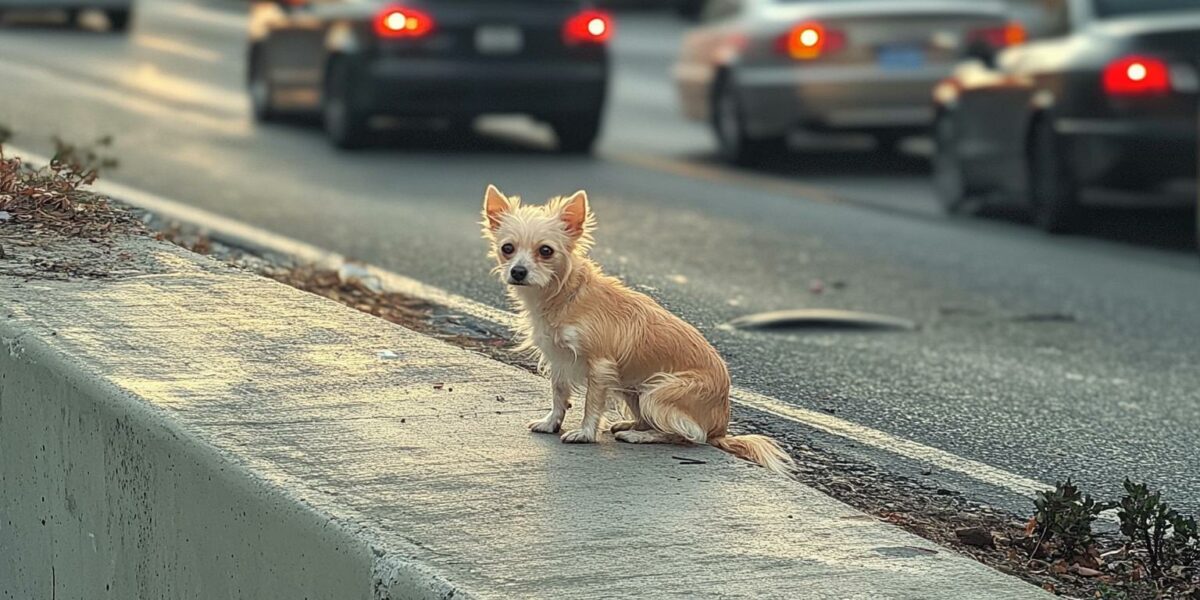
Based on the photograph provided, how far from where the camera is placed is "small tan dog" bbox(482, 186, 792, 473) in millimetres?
4871

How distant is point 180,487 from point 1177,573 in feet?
7.12

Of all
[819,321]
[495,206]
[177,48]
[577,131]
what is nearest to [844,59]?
[577,131]

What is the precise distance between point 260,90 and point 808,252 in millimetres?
8133

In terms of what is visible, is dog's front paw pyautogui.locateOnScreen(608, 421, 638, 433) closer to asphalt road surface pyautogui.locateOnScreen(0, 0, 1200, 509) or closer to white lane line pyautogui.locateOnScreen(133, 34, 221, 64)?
→ asphalt road surface pyautogui.locateOnScreen(0, 0, 1200, 509)

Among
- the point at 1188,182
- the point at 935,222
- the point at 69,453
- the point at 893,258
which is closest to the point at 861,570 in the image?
the point at 69,453

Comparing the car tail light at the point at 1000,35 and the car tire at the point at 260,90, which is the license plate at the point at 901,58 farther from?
the car tire at the point at 260,90

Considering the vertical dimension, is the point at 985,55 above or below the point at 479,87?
above

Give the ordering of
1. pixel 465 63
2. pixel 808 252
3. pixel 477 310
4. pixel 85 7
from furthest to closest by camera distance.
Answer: pixel 85 7
pixel 465 63
pixel 808 252
pixel 477 310

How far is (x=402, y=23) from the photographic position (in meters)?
16.0

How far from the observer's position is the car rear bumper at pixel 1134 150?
1172cm

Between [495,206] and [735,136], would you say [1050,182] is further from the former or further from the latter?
[495,206]

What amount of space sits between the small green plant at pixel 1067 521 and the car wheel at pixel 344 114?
11702mm

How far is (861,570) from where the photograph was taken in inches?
150


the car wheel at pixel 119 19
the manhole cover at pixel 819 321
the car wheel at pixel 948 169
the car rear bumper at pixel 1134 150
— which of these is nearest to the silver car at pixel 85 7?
the car wheel at pixel 119 19
